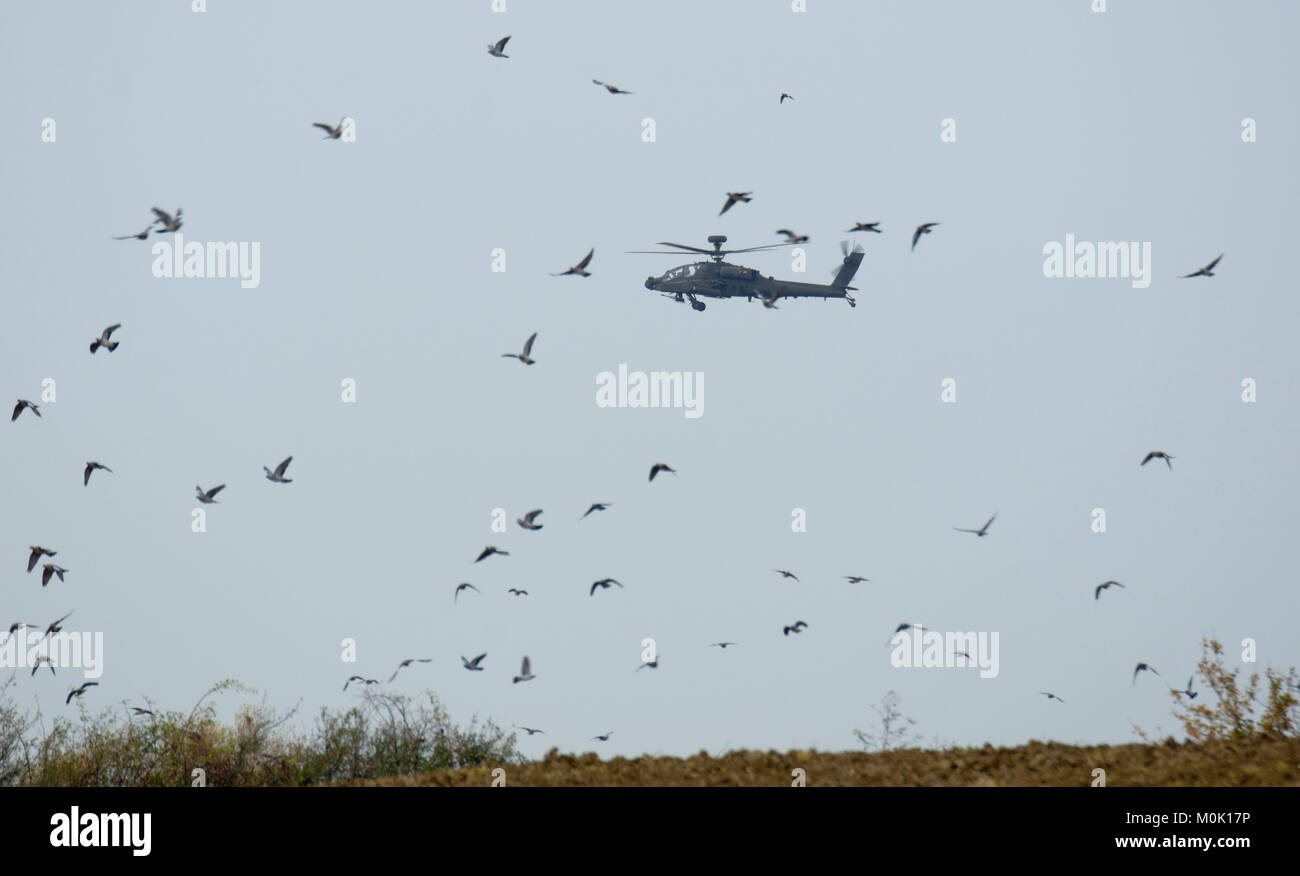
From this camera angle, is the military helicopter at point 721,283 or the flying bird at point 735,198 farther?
the military helicopter at point 721,283

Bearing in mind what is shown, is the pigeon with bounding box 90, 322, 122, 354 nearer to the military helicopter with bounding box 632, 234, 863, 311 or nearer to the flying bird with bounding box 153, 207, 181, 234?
the flying bird with bounding box 153, 207, 181, 234

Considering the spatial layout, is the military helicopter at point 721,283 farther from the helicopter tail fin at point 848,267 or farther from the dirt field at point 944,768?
the dirt field at point 944,768

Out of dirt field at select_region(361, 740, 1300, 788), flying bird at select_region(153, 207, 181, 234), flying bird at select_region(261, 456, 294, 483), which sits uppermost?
flying bird at select_region(153, 207, 181, 234)

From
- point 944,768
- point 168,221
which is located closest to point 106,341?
point 168,221

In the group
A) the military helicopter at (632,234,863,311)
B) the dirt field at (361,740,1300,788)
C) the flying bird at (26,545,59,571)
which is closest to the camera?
the dirt field at (361,740,1300,788)

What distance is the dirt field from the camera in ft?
56.6

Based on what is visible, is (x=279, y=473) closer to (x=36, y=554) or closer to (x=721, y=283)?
(x=36, y=554)

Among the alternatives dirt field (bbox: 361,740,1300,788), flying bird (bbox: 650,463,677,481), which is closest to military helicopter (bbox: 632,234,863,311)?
flying bird (bbox: 650,463,677,481)

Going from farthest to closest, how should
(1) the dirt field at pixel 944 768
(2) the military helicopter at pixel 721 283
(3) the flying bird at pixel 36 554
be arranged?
1. (2) the military helicopter at pixel 721 283
2. (3) the flying bird at pixel 36 554
3. (1) the dirt field at pixel 944 768

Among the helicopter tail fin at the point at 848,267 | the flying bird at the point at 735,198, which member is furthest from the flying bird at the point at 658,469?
the helicopter tail fin at the point at 848,267

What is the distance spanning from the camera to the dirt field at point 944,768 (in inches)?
680

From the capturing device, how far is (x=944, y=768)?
1834 cm
